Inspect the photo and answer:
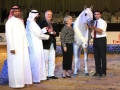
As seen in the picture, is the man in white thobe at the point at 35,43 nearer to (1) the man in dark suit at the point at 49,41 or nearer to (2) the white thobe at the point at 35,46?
(2) the white thobe at the point at 35,46

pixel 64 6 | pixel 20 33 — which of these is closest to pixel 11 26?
pixel 20 33

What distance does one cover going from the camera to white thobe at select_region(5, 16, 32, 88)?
6.48 meters

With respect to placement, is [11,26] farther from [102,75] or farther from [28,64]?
[102,75]

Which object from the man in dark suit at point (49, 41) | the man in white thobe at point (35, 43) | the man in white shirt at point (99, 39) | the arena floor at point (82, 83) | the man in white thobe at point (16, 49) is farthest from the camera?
the man in white shirt at point (99, 39)

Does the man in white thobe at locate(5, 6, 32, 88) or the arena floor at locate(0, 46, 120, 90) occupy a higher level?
the man in white thobe at locate(5, 6, 32, 88)

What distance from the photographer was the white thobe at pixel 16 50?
648cm

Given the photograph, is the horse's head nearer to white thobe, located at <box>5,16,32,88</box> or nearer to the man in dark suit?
the man in dark suit

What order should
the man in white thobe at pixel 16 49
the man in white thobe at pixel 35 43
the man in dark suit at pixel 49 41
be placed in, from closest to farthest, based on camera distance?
the man in white thobe at pixel 16 49, the man in white thobe at pixel 35 43, the man in dark suit at pixel 49 41

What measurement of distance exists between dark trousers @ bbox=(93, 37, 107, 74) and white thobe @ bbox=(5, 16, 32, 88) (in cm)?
181

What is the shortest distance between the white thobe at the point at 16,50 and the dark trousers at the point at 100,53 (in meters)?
1.81

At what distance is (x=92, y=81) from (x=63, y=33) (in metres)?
1.29

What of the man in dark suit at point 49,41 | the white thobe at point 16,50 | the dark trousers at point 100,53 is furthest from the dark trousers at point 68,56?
the white thobe at point 16,50

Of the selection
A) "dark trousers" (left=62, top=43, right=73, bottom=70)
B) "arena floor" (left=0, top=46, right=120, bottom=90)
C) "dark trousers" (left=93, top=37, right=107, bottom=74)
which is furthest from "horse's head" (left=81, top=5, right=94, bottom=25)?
"arena floor" (left=0, top=46, right=120, bottom=90)

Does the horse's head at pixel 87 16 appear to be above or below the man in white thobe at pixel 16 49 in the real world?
above
